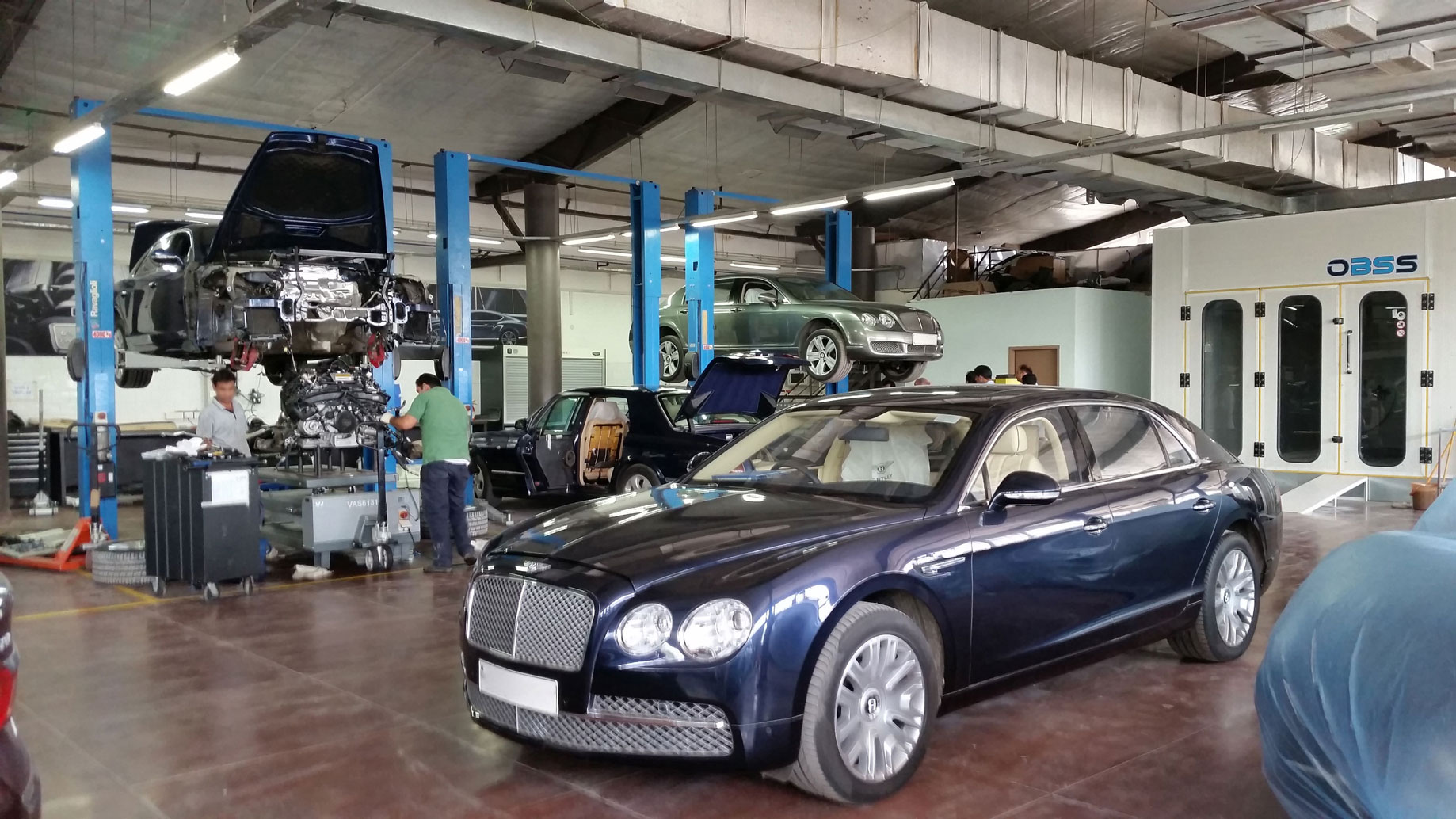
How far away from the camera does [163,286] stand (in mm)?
8484

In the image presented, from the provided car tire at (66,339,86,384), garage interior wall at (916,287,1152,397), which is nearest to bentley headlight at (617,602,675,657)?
car tire at (66,339,86,384)

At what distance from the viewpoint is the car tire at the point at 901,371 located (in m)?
13.4

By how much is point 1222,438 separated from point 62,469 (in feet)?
49.9

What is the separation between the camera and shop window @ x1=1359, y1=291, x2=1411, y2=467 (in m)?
12.3

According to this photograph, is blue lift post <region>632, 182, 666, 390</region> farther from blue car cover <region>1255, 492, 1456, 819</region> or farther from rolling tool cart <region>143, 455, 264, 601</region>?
blue car cover <region>1255, 492, 1456, 819</region>

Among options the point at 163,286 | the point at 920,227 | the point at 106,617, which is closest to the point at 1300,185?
the point at 920,227

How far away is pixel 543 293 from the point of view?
1766 centimetres

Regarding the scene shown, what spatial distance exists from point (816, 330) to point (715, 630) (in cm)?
966

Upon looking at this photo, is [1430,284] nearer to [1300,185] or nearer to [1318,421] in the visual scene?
[1318,421]

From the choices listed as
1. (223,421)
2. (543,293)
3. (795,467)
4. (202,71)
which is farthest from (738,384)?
(543,293)

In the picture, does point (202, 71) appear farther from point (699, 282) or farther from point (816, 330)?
point (816, 330)

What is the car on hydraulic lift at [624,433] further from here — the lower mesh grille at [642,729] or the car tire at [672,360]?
the lower mesh grille at [642,729]

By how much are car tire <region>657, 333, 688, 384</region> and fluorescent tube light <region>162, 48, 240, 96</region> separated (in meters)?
7.74

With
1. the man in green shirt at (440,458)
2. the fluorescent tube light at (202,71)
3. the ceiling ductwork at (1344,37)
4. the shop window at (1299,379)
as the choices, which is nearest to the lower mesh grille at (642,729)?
the man in green shirt at (440,458)
